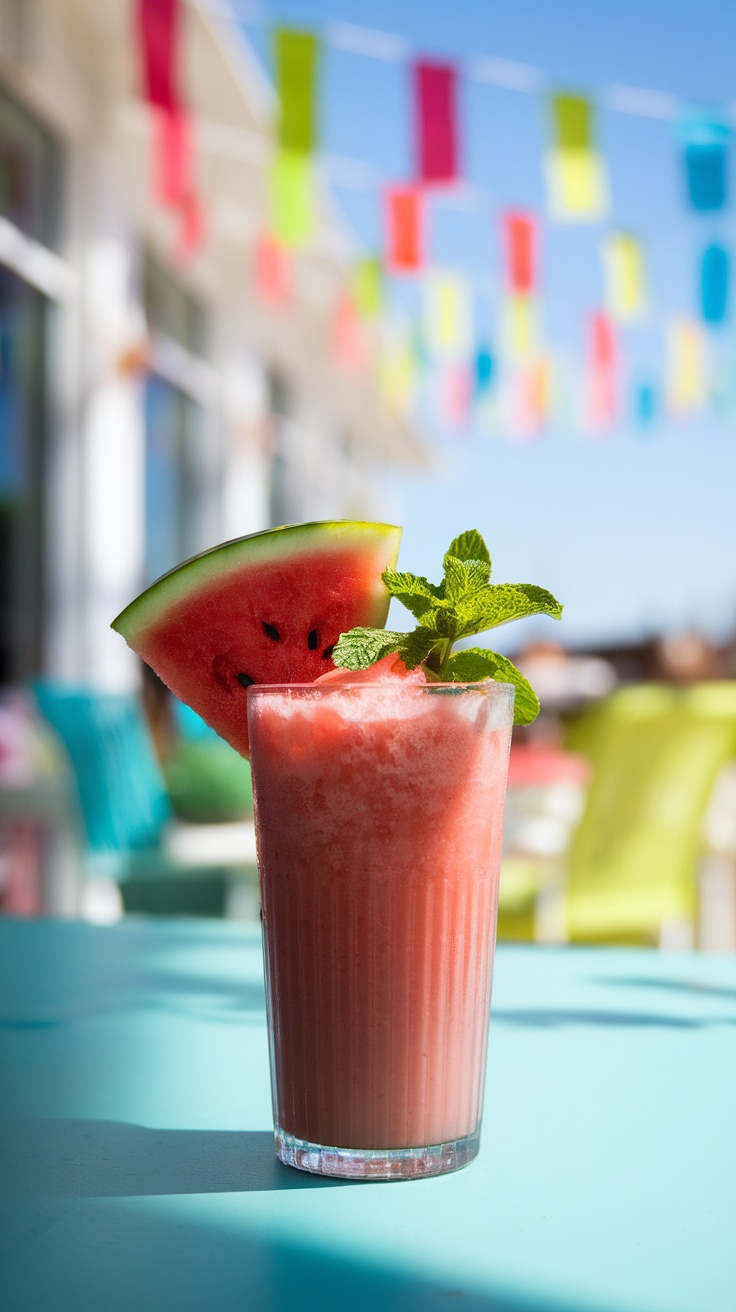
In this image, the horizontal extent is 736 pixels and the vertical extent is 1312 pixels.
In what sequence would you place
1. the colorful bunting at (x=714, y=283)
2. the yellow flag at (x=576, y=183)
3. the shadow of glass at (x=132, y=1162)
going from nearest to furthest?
the shadow of glass at (x=132, y=1162)
the yellow flag at (x=576, y=183)
the colorful bunting at (x=714, y=283)

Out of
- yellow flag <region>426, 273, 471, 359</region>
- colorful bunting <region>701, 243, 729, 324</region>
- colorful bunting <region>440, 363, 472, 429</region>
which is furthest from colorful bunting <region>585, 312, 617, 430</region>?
colorful bunting <region>701, 243, 729, 324</region>

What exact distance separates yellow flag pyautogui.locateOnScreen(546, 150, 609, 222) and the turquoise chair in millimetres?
2550

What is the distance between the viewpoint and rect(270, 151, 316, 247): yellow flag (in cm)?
520

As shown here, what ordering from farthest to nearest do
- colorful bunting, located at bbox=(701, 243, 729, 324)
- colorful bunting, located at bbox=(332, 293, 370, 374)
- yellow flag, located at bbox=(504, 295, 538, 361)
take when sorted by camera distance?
colorful bunting, located at bbox=(332, 293, 370, 374) → yellow flag, located at bbox=(504, 295, 538, 361) → colorful bunting, located at bbox=(701, 243, 729, 324)

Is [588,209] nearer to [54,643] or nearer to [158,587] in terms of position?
[54,643]

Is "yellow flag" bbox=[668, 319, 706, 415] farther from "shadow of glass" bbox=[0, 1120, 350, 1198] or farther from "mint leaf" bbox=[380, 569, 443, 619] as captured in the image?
"shadow of glass" bbox=[0, 1120, 350, 1198]

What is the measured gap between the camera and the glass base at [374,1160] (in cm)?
53

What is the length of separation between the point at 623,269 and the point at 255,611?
5890 mm

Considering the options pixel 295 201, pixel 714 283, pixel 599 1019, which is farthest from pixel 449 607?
pixel 714 283

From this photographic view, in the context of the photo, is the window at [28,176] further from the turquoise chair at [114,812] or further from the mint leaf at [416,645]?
the mint leaf at [416,645]

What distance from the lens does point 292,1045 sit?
57 centimetres

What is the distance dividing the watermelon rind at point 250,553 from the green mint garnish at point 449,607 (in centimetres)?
3

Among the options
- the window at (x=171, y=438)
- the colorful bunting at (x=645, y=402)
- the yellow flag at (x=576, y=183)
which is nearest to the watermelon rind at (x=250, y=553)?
the yellow flag at (x=576, y=183)

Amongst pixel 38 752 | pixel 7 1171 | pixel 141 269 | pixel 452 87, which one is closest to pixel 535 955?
pixel 7 1171
